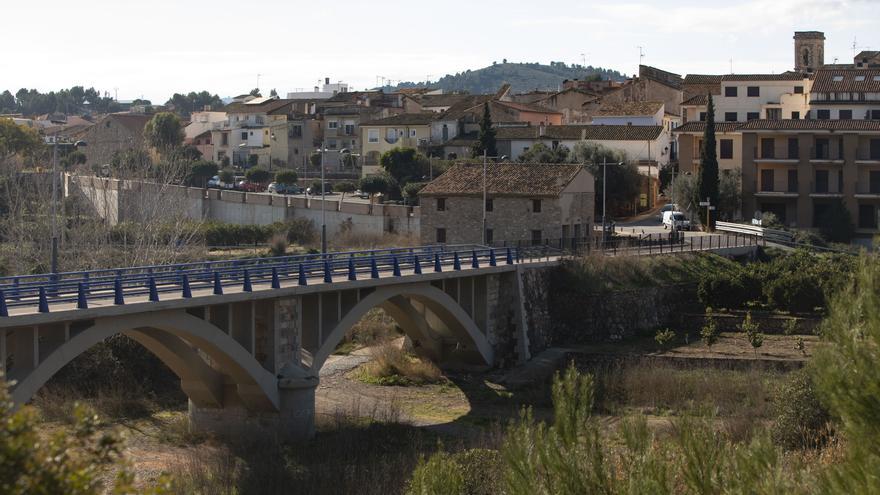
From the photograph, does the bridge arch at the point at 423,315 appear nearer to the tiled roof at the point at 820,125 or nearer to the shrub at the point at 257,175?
the tiled roof at the point at 820,125

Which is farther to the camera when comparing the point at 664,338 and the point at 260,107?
the point at 260,107

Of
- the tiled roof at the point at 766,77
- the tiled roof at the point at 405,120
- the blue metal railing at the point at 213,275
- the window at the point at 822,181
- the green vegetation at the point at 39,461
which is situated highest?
the tiled roof at the point at 766,77

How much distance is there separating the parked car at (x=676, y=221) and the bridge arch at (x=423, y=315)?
22260 mm

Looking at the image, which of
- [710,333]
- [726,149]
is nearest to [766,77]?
[726,149]

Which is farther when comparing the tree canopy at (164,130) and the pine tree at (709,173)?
the tree canopy at (164,130)

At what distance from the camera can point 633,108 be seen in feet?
283

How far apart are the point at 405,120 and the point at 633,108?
49.5 ft

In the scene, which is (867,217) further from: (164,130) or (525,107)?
(164,130)

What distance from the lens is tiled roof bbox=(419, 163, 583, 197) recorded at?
55.2 metres

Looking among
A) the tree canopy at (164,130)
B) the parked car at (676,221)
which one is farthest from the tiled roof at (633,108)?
the tree canopy at (164,130)

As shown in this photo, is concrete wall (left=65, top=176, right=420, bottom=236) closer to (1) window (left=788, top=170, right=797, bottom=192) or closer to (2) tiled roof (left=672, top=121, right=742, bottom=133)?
(2) tiled roof (left=672, top=121, right=742, bottom=133)

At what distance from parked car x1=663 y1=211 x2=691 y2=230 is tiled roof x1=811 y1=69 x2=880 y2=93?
13.2 meters

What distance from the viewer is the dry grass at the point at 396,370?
142 feet

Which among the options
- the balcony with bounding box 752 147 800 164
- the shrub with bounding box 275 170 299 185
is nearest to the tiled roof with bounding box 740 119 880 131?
the balcony with bounding box 752 147 800 164
